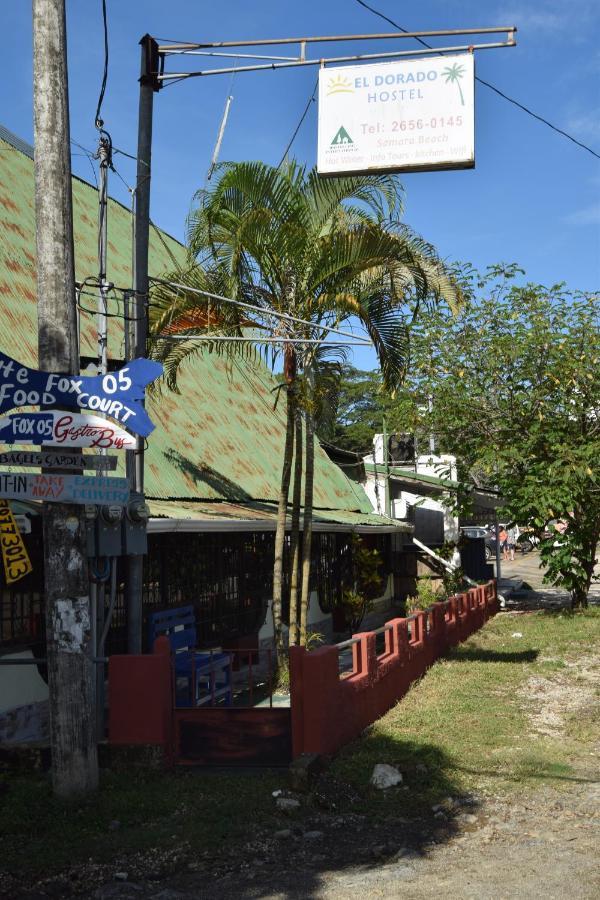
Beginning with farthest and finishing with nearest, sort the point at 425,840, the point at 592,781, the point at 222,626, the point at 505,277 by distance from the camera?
1. the point at 505,277
2. the point at 222,626
3. the point at 592,781
4. the point at 425,840

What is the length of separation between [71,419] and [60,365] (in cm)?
62

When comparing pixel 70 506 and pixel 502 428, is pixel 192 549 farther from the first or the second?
pixel 502 428

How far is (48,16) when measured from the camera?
26.2ft

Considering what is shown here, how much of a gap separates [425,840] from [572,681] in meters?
8.10

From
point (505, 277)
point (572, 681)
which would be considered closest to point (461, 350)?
point (505, 277)

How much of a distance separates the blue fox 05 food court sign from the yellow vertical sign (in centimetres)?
119

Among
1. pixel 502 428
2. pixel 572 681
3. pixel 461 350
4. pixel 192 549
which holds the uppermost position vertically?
pixel 461 350

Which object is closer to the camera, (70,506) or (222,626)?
(70,506)

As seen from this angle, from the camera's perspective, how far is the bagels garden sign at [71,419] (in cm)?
751

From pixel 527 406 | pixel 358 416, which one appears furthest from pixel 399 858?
pixel 358 416

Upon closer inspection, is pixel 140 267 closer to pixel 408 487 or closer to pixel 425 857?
pixel 425 857

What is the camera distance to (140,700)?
8805 mm

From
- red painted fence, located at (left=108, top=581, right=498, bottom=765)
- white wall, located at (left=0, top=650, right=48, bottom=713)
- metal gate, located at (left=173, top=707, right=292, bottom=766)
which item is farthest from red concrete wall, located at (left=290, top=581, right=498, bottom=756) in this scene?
white wall, located at (left=0, top=650, right=48, bottom=713)

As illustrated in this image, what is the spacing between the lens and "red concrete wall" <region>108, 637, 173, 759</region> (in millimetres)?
8773
